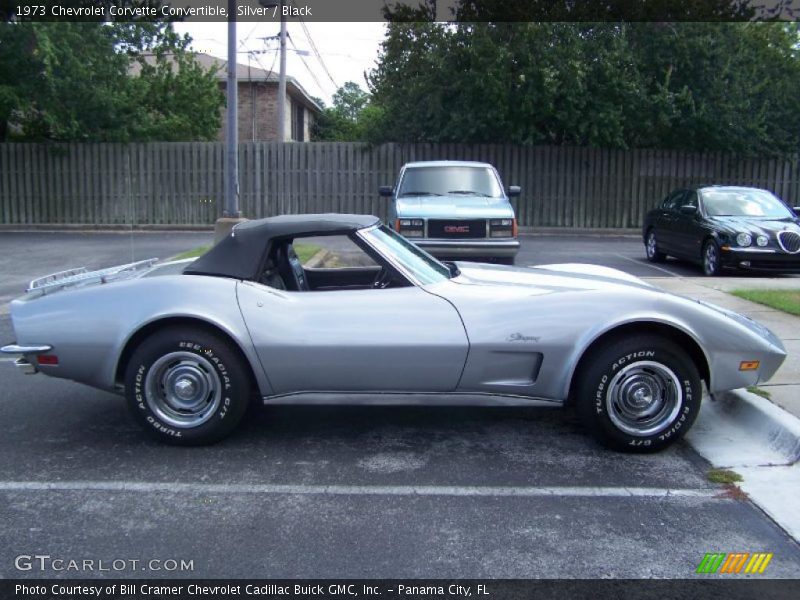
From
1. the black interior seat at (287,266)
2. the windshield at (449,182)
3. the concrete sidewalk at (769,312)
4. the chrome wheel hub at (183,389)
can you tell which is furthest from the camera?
the windshield at (449,182)

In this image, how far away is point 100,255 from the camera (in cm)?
1514

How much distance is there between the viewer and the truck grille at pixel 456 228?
1105 centimetres

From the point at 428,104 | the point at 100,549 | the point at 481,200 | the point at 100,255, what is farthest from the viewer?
the point at 428,104

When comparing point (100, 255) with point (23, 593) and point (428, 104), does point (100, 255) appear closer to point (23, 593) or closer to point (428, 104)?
point (428, 104)

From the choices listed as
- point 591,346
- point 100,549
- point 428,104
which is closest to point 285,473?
point 100,549

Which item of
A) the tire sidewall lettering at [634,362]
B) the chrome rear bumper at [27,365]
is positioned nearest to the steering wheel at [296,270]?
the chrome rear bumper at [27,365]

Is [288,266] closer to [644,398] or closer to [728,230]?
[644,398]

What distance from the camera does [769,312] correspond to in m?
8.50

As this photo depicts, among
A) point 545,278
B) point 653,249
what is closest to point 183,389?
point 545,278

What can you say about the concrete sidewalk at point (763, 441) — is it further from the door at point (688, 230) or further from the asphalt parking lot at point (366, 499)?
the door at point (688, 230)

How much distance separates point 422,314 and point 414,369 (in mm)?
323

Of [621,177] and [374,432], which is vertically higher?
[621,177]

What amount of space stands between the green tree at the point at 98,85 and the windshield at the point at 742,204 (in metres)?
14.6

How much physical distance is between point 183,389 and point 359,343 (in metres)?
1.07
